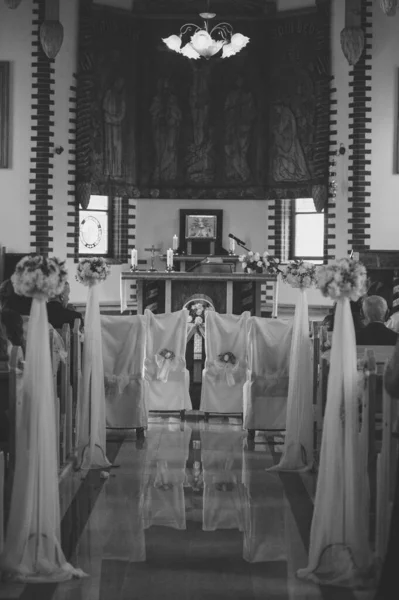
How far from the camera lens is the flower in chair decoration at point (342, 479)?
540 cm

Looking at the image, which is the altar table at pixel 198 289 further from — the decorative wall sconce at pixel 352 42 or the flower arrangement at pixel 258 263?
the decorative wall sconce at pixel 352 42

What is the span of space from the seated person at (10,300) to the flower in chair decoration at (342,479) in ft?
11.3

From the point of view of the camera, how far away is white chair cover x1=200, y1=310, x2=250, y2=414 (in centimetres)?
995

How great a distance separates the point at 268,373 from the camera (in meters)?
9.41

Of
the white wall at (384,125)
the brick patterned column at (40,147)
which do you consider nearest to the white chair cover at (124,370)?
the brick patterned column at (40,147)

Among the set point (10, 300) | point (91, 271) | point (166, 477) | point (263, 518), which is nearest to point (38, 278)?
point (263, 518)

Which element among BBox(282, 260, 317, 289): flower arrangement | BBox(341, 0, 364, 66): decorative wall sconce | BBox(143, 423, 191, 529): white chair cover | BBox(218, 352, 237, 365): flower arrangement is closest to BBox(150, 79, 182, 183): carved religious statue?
BBox(341, 0, 364, 66): decorative wall sconce

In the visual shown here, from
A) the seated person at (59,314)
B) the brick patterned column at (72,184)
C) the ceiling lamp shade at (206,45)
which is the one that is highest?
the ceiling lamp shade at (206,45)

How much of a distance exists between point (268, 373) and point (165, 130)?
312 inches

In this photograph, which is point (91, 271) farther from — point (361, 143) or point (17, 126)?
point (361, 143)

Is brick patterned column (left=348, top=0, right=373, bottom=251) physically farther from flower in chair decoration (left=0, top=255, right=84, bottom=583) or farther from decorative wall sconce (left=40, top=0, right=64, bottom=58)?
flower in chair decoration (left=0, top=255, right=84, bottom=583)

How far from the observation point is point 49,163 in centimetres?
1519

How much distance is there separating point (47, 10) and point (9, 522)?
10.8 m

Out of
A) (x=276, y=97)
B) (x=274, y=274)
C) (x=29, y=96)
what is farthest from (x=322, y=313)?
(x=29, y=96)
